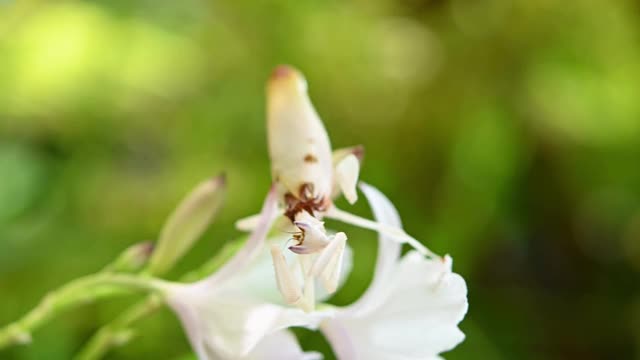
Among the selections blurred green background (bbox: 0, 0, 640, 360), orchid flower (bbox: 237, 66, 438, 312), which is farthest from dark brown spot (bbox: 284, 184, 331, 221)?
blurred green background (bbox: 0, 0, 640, 360)

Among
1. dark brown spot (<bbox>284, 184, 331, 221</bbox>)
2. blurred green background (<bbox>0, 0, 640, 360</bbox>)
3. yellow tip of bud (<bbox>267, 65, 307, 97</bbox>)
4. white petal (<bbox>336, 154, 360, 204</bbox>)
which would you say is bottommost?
blurred green background (<bbox>0, 0, 640, 360</bbox>)

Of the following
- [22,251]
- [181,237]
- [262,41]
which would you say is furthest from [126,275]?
[262,41]

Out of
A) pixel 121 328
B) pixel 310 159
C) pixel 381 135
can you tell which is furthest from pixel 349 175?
pixel 381 135

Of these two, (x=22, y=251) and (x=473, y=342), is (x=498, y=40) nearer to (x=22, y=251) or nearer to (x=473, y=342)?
(x=473, y=342)

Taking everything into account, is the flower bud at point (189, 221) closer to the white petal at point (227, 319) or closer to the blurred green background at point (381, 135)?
the white petal at point (227, 319)

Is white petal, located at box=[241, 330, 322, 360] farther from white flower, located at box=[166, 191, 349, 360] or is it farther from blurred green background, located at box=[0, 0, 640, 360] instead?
blurred green background, located at box=[0, 0, 640, 360]

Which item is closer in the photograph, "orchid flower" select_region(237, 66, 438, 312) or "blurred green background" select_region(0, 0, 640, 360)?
"orchid flower" select_region(237, 66, 438, 312)
